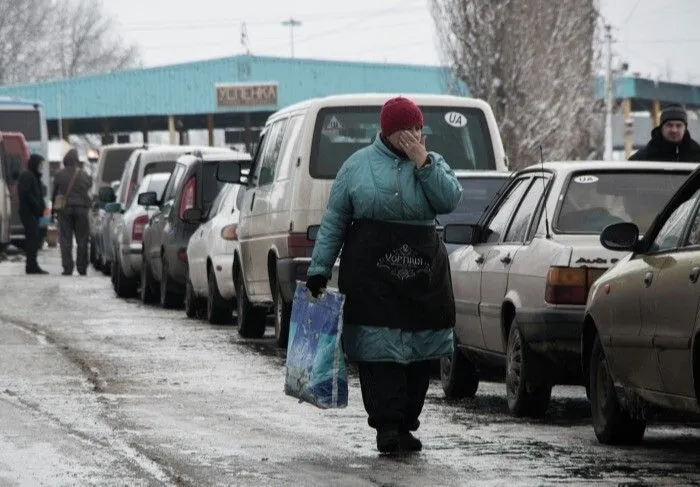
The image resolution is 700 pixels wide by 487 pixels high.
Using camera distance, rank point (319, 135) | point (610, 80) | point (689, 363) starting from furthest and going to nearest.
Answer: point (610, 80)
point (319, 135)
point (689, 363)

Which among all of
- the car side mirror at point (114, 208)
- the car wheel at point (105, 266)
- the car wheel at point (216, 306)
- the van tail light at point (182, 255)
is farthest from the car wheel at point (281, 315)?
the car wheel at point (105, 266)

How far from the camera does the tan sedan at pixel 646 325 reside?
8680 mm

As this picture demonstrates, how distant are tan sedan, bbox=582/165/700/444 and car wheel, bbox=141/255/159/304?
47.1 ft

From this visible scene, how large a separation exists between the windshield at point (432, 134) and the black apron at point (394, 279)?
5824 mm

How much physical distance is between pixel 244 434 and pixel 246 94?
6454 centimetres

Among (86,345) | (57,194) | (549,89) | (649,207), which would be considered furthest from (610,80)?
(649,207)

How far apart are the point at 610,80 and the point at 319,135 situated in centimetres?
5405

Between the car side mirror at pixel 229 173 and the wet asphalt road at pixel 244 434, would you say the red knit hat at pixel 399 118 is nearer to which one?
the wet asphalt road at pixel 244 434

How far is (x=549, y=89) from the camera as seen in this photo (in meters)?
54.5

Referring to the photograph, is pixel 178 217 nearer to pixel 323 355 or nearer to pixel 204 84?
pixel 323 355

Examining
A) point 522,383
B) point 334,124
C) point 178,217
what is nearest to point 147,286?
point 178,217

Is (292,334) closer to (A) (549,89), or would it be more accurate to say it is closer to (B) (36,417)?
(B) (36,417)

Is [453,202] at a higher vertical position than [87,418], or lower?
higher

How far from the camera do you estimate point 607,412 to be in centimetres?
1007
